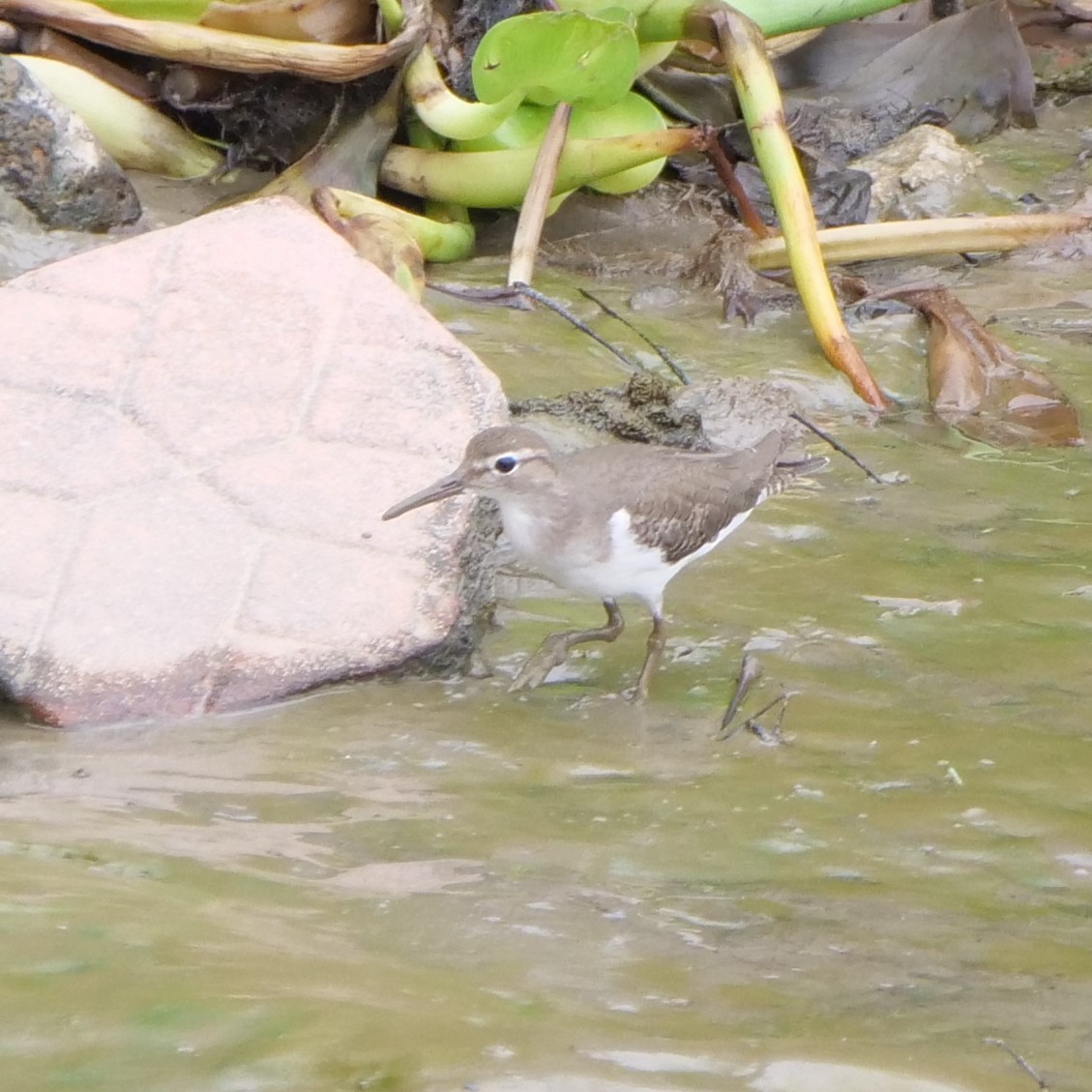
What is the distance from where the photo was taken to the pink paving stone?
14.2 ft

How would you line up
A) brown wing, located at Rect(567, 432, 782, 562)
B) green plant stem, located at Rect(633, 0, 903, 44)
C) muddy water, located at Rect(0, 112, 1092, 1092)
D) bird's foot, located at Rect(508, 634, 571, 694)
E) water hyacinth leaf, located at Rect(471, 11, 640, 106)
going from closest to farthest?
muddy water, located at Rect(0, 112, 1092, 1092)
bird's foot, located at Rect(508, 634, 571, 694)
brown wing, located at Rect(567, 432, 782, 562)
water hyacinth leaf, located at Rect(471, 11, 640, 106)
green plant stem, located at Rect(633, 0, 903, 44)

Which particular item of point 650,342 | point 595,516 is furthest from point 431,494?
point 650,342

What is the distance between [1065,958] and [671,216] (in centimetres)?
556

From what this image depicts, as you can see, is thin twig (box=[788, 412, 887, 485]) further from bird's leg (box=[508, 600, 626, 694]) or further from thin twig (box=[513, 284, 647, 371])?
bird's leg (box=[508, 600, 626, 694])

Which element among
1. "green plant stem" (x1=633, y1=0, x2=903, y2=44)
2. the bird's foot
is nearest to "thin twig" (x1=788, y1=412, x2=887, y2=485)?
the bird's foot

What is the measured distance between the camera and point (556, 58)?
6777 millimetres

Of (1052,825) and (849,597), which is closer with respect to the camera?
(1052,825)

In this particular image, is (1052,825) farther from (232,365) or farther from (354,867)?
(232,365)

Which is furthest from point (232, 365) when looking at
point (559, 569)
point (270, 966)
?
point (270, 966)

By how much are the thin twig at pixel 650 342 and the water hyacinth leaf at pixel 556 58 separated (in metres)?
0.84

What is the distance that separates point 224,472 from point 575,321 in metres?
2.05

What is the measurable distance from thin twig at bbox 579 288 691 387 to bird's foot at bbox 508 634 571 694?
6.21 feet

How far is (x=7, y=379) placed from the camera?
4957mm

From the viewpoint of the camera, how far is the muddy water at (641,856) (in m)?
2.36
